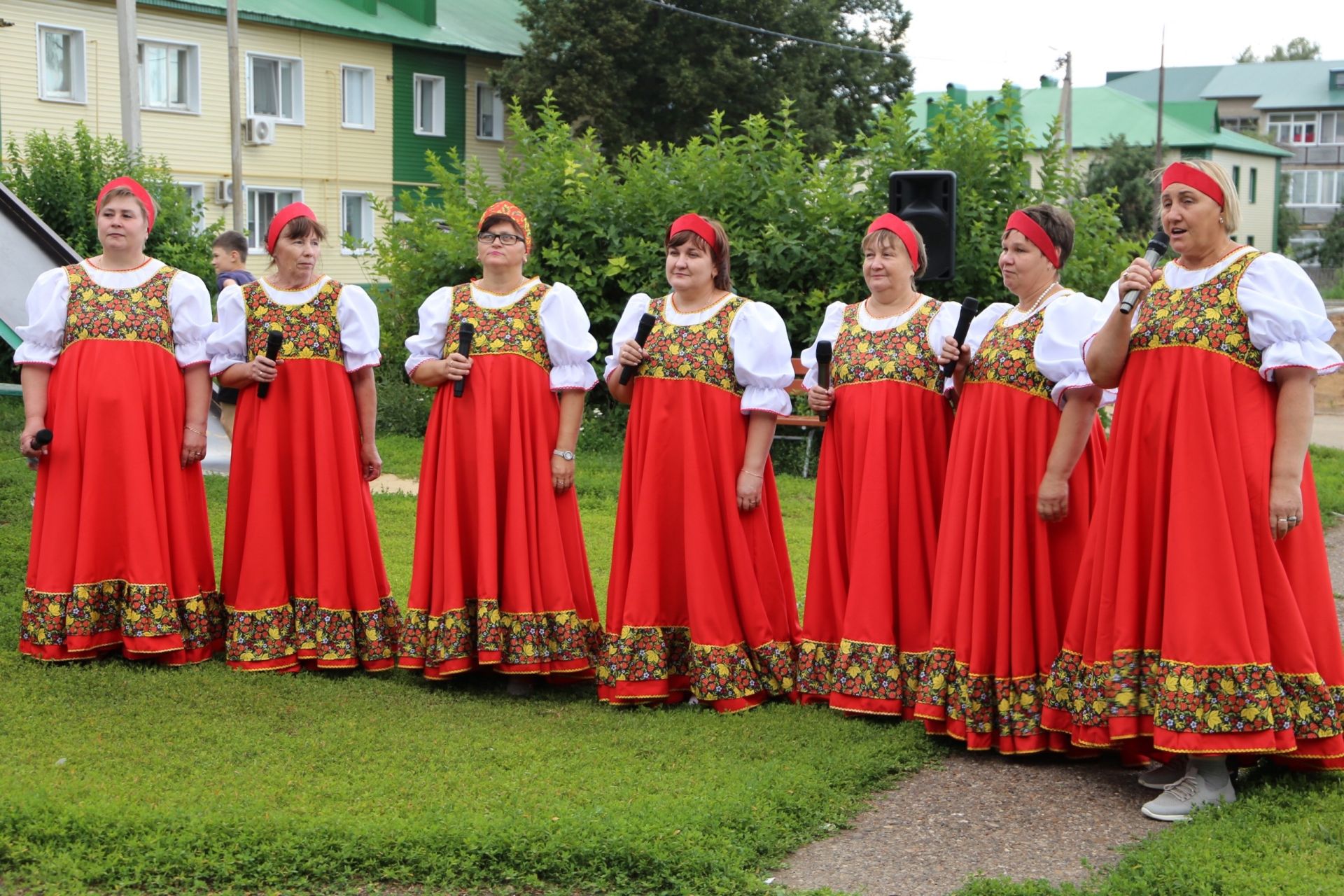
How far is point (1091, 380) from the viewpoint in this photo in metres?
5.29

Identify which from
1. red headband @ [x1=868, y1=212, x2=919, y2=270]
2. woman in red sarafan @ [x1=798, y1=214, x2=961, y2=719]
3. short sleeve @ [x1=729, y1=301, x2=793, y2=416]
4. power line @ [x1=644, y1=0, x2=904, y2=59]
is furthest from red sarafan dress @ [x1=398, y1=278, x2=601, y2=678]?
power line @ [x1=644, y1=0, x2=904, y2=59]

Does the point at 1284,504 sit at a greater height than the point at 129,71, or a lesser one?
lesser

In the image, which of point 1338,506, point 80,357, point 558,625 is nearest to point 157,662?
point 80,357

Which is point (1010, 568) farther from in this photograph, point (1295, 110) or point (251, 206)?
point (1295, 110)

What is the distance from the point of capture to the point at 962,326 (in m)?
5.75

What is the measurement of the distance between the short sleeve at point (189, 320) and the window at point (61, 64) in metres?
23.8

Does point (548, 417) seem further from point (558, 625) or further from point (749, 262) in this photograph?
point (749, 262)

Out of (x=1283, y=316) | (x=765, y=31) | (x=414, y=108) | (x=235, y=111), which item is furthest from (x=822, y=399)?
(x=765, y=31)

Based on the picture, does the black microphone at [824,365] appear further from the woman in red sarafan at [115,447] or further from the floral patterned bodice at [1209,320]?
the woman in red sarafan at [115,447]

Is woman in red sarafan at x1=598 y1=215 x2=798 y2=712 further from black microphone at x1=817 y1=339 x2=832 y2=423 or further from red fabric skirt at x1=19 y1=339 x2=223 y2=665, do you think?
red fabric skirt at x1=19 y1=339 x2=223 y2=665

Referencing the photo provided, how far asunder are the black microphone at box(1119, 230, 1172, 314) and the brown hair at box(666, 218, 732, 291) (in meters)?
1.81

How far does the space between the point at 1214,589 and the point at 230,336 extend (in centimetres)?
426

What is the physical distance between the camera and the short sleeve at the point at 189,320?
22.1 feet

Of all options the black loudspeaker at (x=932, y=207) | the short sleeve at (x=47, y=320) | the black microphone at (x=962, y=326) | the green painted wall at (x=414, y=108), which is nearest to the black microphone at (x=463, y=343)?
the short sleeve at (x=47, y=320)
